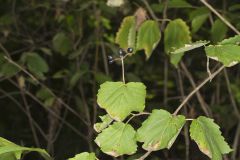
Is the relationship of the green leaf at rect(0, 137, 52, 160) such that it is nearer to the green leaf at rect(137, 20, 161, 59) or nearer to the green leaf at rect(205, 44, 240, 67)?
the green leaf at rect(205, 44, 240, 67)

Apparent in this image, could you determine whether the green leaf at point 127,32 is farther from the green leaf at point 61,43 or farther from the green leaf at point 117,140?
the green leaf at point 61,43

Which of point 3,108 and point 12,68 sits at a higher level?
point 12,68

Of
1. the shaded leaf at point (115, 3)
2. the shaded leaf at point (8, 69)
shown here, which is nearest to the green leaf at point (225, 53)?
the shaded leaf at point (115, 3)

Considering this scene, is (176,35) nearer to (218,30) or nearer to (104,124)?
(218,30)

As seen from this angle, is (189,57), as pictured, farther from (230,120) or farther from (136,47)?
(136,47)

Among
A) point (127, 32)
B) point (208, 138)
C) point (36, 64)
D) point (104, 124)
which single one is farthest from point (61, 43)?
point (208, 138)

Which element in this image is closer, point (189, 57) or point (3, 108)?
point (189, 57)

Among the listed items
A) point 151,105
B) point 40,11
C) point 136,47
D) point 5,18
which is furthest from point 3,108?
point 136,47
